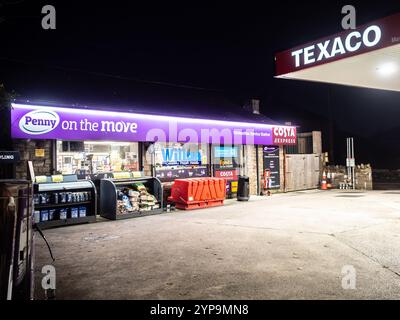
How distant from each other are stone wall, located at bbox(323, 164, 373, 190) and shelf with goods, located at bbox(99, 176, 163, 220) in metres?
13.4

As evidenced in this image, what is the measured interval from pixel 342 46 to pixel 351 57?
0.39m

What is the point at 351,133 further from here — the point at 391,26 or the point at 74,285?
the point at 74,285

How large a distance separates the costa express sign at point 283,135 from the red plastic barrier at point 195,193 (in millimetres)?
6254

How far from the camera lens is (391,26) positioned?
25.8ft

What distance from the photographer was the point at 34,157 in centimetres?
1091

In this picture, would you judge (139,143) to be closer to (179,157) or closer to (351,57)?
(179,157)

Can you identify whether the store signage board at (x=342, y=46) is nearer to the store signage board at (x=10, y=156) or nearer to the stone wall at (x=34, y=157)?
the store signage board at (x=10, y=156)

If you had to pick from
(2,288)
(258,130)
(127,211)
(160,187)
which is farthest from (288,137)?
(2,288)

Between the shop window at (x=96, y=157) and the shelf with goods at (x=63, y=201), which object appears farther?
the shop window at (x=96, y=157)

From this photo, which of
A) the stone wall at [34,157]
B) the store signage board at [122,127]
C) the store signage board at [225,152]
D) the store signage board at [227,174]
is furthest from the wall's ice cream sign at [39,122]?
the store signage board at [227,174]

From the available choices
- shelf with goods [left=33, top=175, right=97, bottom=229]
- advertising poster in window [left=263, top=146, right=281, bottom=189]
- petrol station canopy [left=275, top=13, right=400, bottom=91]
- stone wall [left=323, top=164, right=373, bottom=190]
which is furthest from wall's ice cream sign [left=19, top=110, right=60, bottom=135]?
stone wall [left=323, top=164, right=373, bottom=190]

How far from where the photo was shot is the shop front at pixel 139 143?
429 inches

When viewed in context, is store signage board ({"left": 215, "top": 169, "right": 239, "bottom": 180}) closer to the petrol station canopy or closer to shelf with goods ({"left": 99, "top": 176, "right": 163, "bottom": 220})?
shelf with goods ({"left": 99, "top": 176, "right": 163, "bottom": 220})

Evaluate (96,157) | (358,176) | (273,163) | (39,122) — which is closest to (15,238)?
(39,122)
